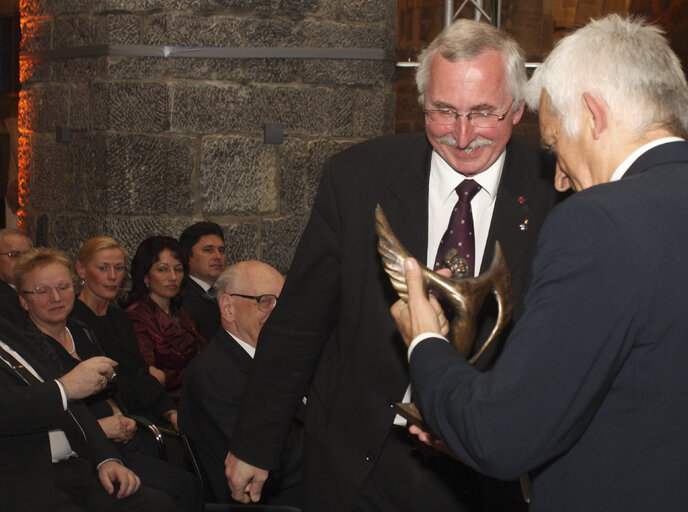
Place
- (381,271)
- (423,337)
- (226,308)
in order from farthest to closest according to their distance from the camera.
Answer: (226,308), (381,271), (423,337)

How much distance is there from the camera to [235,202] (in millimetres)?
5730

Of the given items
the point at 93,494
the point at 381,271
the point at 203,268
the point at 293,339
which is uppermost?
the point at 381,271

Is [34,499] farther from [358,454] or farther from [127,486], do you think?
[358,454]

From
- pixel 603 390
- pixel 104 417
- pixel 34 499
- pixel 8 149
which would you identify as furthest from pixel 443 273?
pixel 8 149

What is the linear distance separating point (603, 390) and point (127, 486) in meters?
2.88

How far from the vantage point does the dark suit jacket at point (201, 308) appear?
19.1 feet

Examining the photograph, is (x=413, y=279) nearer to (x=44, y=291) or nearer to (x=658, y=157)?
(x=658, y=157)

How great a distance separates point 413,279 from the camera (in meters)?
1.69

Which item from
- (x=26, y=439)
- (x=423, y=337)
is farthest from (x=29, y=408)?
(x=423, y=337)

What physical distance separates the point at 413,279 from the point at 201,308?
4309mm

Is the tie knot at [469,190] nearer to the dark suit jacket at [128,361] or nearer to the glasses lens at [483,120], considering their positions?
the glasses lens at [483,120]

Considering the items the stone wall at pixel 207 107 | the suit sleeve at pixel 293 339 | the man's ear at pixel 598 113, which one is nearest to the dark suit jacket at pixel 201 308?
the stone wall at pixel 207 107

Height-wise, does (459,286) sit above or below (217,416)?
above

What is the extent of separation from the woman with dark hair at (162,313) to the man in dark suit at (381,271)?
2642 millimetres
